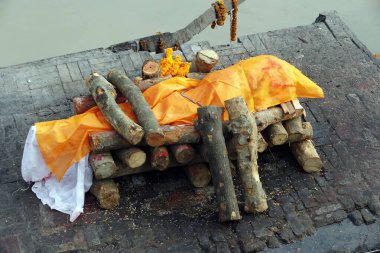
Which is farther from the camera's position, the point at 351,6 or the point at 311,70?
the point at 351,6

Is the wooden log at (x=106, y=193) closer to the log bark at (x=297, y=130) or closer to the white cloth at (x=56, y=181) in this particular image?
the white cloth at (x=56, y=181)

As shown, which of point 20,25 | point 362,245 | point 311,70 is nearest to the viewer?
point 362,245

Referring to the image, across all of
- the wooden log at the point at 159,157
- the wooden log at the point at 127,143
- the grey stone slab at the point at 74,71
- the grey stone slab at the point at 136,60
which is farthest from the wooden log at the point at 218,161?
the grey stone slab at the point at 74,71

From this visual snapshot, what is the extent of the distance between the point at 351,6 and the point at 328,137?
5.36 m

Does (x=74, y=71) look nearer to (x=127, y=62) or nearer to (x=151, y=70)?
(x=127, y=62)

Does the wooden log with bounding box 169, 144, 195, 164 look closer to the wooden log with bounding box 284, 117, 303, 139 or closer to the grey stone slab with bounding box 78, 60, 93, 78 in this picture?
the wooden log with bounding box 284, 117, 303, 139

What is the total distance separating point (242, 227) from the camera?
22.2 ft

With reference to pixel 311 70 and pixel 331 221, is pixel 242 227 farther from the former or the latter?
pixel 311 70

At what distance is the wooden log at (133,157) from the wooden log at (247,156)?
3.32 feet

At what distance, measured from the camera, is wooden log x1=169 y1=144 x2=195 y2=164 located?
6875mm

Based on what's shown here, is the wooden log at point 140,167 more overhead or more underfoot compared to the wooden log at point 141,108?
more underfoot

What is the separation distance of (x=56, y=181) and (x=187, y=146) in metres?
1.51

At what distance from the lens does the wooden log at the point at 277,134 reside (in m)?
7.26

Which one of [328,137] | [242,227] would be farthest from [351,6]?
[242,227]
